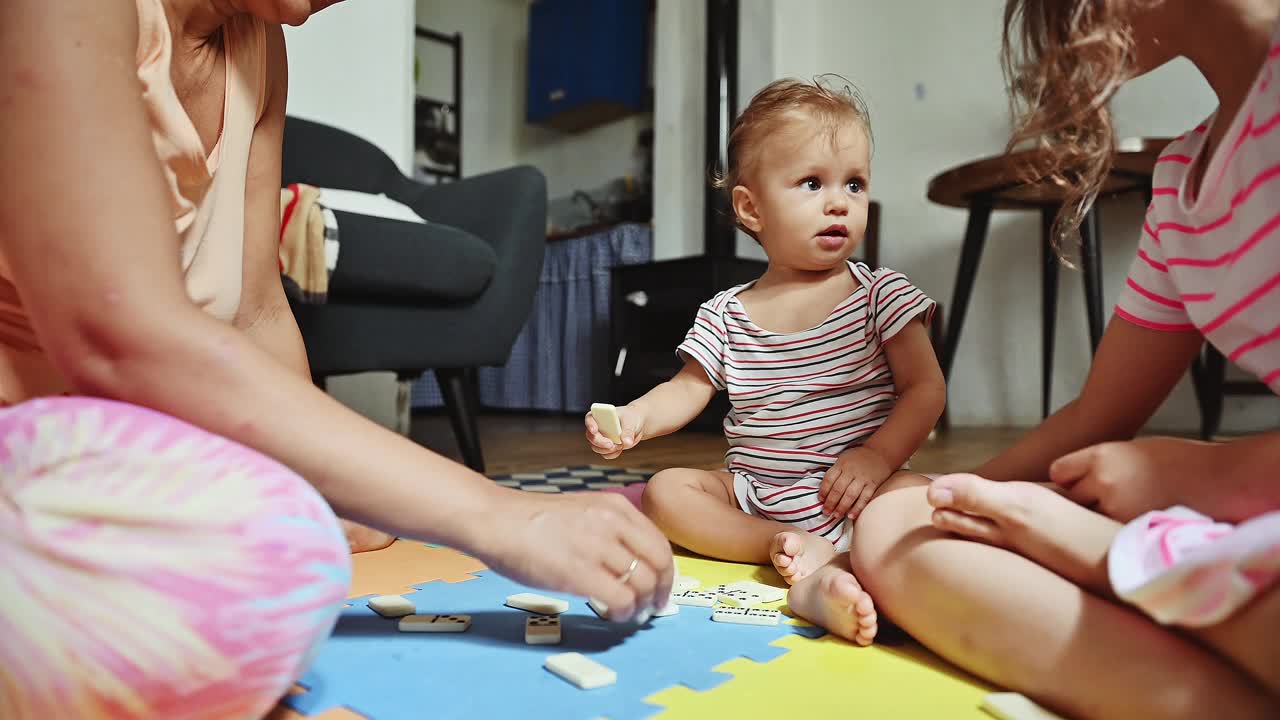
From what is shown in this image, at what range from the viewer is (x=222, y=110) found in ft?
2.16

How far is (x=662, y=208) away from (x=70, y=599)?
286cm

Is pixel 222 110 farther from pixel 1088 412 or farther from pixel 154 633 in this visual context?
pixel 1088 412

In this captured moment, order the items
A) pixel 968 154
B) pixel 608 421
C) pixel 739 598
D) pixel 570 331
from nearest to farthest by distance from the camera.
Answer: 1. pixel 739 598
2. pixel 608 421
3. pixel 968 154
4. pixel 570 331

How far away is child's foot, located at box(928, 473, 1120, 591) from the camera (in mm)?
482

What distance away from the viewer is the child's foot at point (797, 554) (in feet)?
2.56

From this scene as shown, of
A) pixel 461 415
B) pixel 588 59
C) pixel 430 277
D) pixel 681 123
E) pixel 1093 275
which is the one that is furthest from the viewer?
pixel 588 59

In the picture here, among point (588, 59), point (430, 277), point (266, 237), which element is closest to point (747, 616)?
point (266, 237)

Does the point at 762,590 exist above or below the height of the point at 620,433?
below

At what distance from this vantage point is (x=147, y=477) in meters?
0.40

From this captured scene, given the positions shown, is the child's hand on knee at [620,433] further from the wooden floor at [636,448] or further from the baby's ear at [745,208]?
the wooden floor at [636,448]

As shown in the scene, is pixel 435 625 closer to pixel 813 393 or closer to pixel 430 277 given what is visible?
pixel 813 393

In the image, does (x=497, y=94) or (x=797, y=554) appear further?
(x=497, y=94)

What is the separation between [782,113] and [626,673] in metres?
0.69

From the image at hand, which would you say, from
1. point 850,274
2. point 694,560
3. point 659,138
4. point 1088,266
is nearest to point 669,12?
point 659,138
